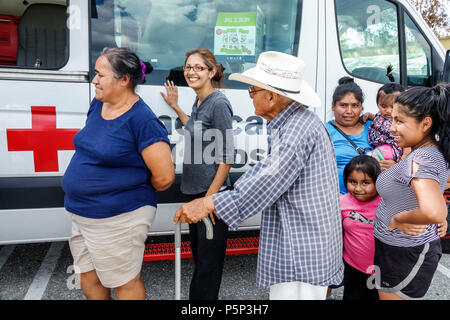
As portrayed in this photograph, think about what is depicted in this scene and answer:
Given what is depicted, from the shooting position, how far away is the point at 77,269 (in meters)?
2.01

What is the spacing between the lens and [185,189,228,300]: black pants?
212cm

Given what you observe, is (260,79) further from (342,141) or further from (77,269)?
(77,269)

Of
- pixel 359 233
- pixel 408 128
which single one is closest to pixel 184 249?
pixel 359 233

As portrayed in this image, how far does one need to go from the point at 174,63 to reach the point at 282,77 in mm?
1250

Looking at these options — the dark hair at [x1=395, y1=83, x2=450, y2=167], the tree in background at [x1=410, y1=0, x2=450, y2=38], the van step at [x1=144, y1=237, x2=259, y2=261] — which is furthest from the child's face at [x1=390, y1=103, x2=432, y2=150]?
the tree in background at [x1=410, y1=0, x2=450, y2=38]

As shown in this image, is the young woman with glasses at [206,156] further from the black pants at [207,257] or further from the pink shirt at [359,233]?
the pink shirt at [359,233]

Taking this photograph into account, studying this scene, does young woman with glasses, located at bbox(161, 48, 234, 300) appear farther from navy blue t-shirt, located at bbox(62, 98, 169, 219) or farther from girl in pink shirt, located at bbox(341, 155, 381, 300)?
girl in pink shirt, located at bbox(341, 155, 381, 300)

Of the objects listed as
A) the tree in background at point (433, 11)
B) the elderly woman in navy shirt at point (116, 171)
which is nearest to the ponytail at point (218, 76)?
the elderly woman in navy shirt at point (116, 171)

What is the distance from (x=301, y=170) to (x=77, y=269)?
1.35 metres

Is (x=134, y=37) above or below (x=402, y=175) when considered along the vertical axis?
above

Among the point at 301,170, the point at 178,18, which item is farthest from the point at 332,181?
the point at 178,18

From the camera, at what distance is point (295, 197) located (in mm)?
Answer: 1530

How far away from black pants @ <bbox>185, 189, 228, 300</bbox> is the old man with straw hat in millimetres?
537

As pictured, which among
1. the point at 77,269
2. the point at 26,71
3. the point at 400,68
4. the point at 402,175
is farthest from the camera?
the point at 400,68
